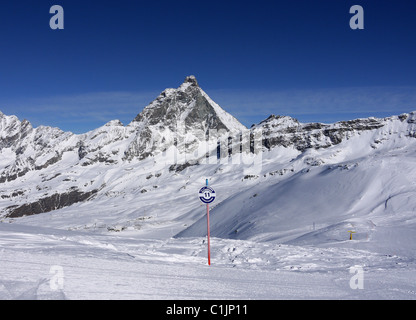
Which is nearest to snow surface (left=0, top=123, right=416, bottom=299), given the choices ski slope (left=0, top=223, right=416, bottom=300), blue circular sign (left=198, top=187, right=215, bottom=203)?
ski slope (left=0, top=223, right=416, bottom=300)

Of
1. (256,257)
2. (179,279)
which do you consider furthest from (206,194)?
(179,279)

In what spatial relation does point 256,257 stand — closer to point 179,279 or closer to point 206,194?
point 206,194

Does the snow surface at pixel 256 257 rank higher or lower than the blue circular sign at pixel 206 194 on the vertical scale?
lower

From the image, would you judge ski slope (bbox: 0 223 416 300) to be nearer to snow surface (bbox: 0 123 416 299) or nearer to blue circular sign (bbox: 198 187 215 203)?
snow surface (bbox: 0 123 416 299)

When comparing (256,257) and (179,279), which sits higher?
(179,279)

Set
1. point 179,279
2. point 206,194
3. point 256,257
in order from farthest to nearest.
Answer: point 256,257 < point 206,194 < point 179,279

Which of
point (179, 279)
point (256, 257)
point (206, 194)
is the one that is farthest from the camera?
point (256, 257)

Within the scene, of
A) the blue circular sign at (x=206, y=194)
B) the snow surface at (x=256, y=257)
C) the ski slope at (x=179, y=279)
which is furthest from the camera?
the blue circular sign at (x=206, y=194)

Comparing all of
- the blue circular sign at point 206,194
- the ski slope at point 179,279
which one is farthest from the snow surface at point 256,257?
the blue circular sign at point 206,194

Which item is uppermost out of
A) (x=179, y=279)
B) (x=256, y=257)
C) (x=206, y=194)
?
(x=206, y=194)

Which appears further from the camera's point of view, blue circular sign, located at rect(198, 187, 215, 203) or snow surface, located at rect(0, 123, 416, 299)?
blue circular sign, located at rect(198, 187, 215, 203)

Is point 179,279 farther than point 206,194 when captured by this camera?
No

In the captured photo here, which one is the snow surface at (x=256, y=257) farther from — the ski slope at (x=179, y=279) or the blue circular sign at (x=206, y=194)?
the blue circular sign at (x=206, y=194)

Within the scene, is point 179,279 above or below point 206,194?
below
